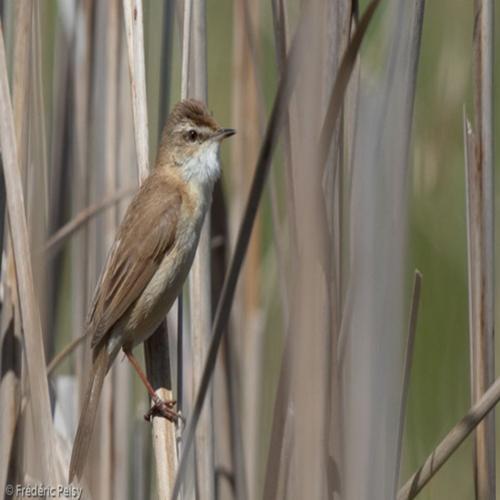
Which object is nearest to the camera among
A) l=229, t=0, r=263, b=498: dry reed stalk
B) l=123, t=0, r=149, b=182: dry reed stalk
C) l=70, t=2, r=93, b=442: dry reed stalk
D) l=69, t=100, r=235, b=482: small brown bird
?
l=123, t=0, r=149, b=182: dry reed stalk

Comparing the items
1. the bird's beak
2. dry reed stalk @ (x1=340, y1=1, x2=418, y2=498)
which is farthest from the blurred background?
the bird's beak

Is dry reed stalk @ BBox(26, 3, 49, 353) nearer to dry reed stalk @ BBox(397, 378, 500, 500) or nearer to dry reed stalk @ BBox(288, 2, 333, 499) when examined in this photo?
dry reed stalk @ BBox(288, 2, 333, 499)

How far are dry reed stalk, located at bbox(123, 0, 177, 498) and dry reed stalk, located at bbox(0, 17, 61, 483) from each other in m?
0.27

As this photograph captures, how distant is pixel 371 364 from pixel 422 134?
6.90 feet

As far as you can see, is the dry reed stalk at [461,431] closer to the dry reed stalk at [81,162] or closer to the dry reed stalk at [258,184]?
the dry reed stalk at [258,184]

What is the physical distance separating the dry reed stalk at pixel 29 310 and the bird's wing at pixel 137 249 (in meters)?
0.56

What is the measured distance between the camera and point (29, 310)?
2297 mm

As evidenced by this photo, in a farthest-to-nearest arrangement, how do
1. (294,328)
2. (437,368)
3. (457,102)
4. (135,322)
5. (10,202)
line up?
1. (457,102)
2. (437,368)
3. (135,322)
4. (10,202)
5. (294,328)

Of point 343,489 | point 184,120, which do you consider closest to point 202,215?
point 184,120

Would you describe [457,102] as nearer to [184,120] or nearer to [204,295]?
[184,120]

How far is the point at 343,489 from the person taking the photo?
6.29 ft

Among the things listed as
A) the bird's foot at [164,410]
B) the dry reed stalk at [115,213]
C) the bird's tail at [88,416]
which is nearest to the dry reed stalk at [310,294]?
the bird's foot at [164,410]

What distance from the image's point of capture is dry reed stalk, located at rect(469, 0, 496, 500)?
237 cm

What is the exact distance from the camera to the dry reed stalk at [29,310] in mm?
2287
